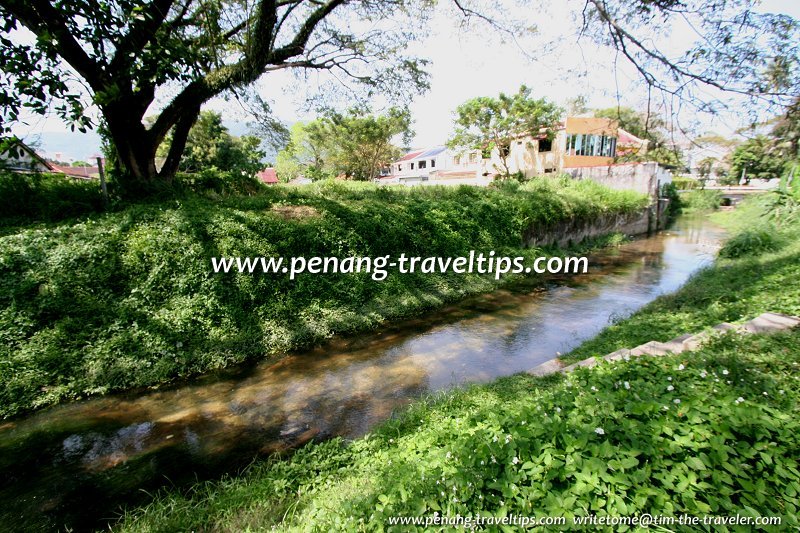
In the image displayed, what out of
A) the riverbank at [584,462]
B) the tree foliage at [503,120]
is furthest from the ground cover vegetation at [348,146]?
the riverbank at [584,462]

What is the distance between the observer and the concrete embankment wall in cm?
1173

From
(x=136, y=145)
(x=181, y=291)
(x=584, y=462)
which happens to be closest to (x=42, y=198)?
(x=136, y=145)

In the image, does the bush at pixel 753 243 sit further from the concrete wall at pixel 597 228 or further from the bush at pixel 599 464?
the bush at pixel 599 464

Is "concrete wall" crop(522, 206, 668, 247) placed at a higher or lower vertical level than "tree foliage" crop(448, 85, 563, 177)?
lower

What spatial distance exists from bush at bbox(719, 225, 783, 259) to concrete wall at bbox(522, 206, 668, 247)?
4.16m

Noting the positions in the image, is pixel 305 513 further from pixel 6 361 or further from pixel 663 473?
pixel 6 361

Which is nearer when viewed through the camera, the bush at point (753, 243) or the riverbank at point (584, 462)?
the riverbank at point (584, 462)

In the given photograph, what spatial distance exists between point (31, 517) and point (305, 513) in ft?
7.84

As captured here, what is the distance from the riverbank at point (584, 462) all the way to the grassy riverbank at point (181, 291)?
2616mm

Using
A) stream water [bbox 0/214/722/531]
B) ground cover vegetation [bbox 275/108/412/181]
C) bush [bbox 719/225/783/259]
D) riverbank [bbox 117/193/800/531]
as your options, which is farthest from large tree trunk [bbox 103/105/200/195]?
ground cover vegetation [bbox 275/108/412/181]

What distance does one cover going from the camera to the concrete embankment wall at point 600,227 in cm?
1173

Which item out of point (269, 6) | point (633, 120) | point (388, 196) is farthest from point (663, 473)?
point (388, 196)

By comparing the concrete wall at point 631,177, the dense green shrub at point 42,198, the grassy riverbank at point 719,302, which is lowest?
the grassy riverbank at point 719,302

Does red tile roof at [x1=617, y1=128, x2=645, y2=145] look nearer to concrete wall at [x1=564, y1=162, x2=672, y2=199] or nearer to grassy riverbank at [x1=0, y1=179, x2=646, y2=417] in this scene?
concrete wall at [x1=564, y1=162, x2=672, y2=199]
